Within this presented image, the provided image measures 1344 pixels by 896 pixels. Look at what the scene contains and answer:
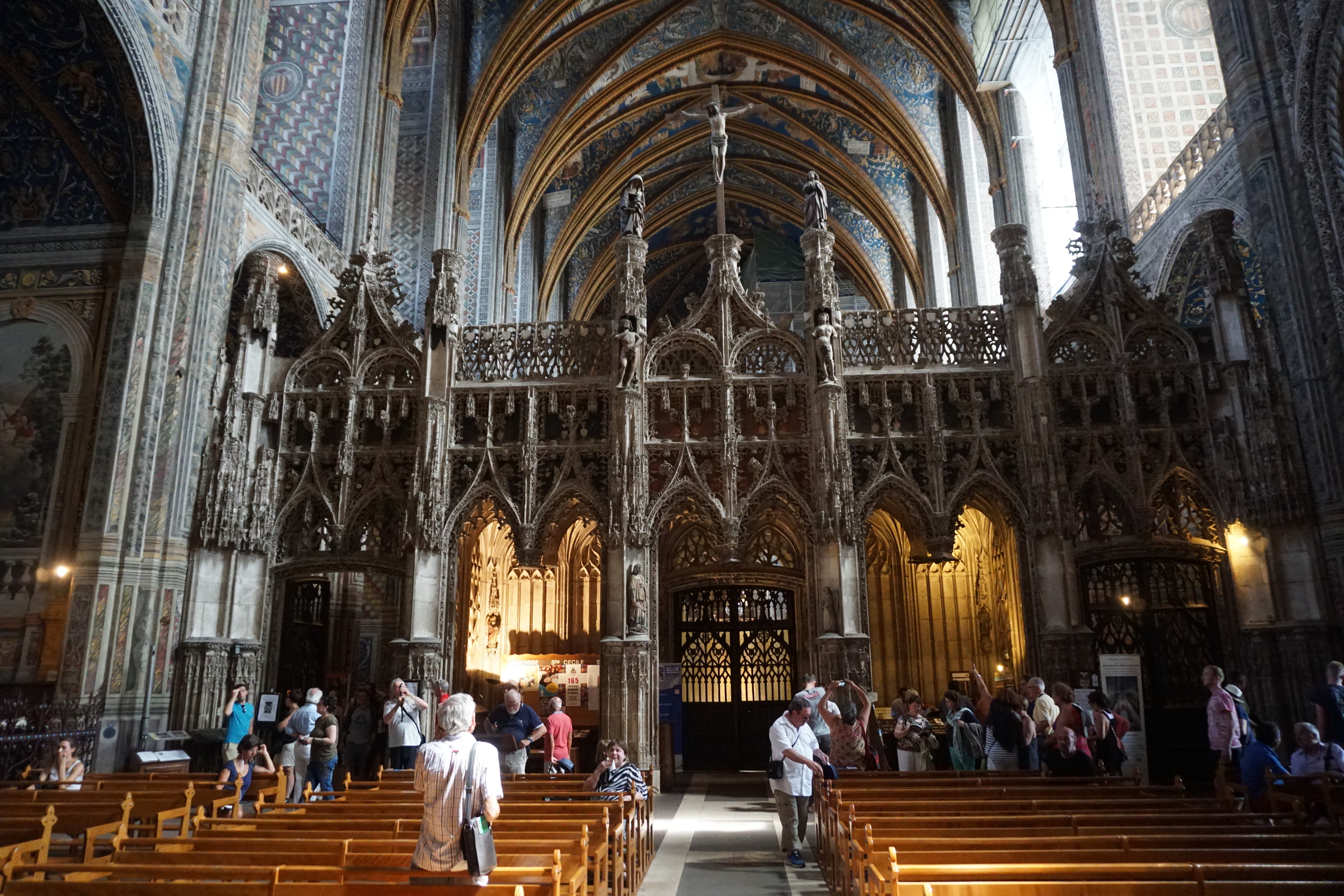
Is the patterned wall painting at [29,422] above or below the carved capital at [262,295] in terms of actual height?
below

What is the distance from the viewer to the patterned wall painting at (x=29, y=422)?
1264 centimetres

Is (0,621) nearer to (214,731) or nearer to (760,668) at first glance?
(214,731)

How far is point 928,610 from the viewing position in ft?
70.5

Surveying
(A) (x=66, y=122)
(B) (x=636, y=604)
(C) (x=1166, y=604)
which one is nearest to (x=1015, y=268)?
(C) (x=1166, y=604)

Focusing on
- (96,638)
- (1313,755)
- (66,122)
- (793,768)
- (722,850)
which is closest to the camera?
(1313,755)

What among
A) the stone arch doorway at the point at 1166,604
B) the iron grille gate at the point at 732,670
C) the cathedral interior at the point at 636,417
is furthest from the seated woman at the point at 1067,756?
the iron grille gate at the point at 732,670

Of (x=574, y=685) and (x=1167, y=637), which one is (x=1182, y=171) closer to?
(x=1167, y=637)

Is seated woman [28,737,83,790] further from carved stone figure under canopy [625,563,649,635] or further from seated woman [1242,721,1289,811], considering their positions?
seated woman [1242,721,1289,811]

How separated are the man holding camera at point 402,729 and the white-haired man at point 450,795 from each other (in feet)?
22.0

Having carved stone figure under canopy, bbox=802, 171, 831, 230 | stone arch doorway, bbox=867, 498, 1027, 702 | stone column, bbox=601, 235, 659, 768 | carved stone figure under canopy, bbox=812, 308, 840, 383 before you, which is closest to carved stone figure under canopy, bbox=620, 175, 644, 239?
stone column, bbox=601, 235, 659, 768

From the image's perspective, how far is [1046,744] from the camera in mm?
9125

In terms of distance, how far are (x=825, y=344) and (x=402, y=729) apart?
8.66 m

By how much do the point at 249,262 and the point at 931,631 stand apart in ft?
53.5

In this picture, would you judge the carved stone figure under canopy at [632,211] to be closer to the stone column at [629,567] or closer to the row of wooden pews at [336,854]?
the stone column at [629,567]
